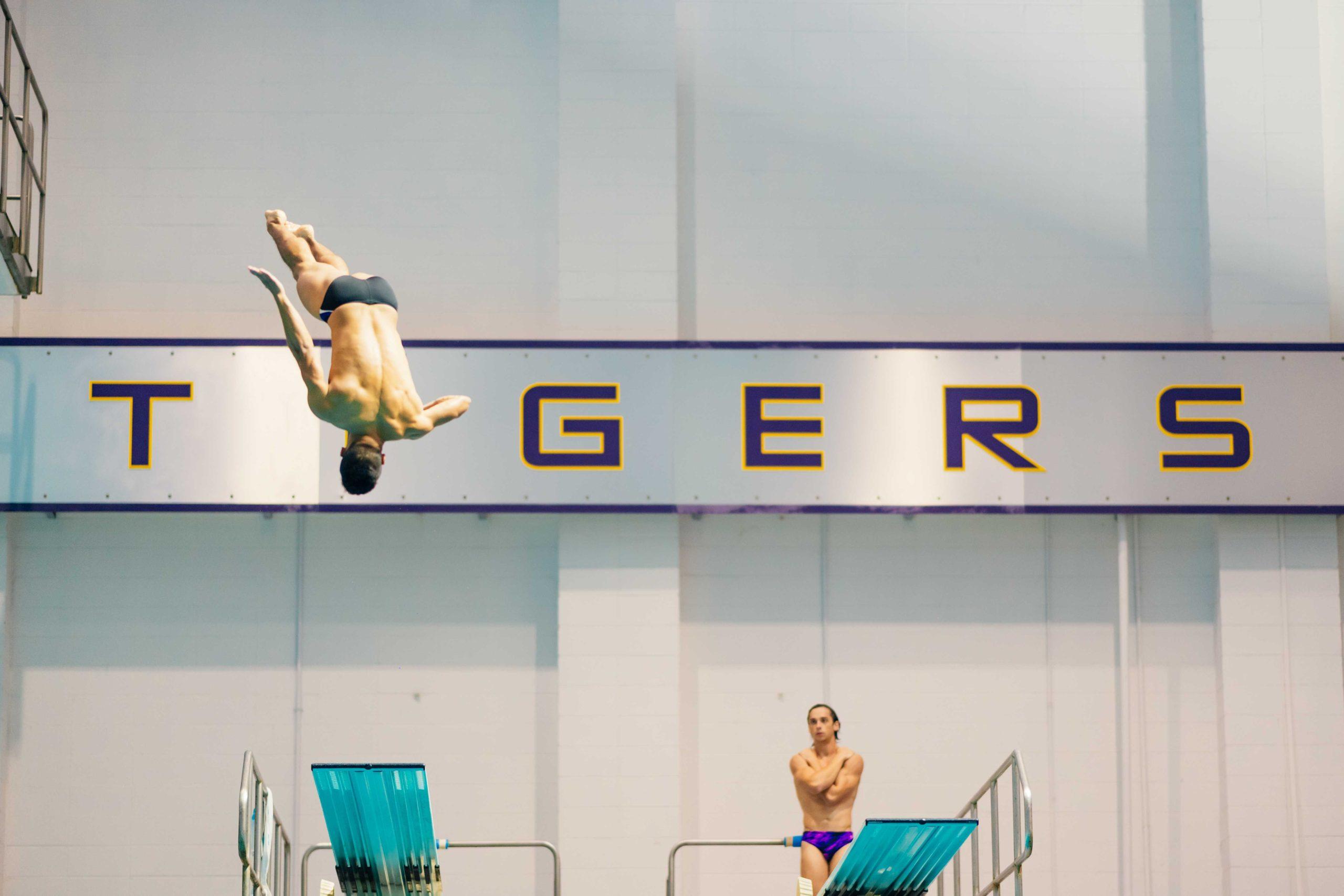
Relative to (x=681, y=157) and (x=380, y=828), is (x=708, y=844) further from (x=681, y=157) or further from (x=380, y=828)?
(x=681, y=157)

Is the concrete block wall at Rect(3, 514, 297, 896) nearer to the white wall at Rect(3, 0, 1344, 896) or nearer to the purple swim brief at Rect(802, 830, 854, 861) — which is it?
the white wall at Rect(3, 0, 1344, 896)

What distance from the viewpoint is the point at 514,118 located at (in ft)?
30.6

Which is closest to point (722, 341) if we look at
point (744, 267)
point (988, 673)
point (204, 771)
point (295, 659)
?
point (744, 267)

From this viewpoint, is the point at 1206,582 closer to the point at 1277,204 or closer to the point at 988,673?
the point at 988,673

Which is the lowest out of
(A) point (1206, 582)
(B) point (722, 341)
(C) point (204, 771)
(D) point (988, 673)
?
(C) point (204, 771)

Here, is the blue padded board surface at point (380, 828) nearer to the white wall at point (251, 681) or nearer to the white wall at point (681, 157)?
the white wall at point (251, 681)

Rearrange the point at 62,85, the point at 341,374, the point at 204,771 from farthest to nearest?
the point at 62,85 < the point at 204,771 < the point at 341,374

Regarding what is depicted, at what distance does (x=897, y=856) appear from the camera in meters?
6.24

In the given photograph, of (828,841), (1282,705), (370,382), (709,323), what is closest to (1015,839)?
(828,841)

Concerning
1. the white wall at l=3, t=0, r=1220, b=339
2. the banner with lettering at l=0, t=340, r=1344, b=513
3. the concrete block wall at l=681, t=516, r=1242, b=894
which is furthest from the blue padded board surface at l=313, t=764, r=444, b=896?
the white wall at l=3, t=0, r=1220, b=339

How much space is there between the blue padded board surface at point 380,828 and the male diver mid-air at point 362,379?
122 cm

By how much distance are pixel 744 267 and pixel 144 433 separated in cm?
391

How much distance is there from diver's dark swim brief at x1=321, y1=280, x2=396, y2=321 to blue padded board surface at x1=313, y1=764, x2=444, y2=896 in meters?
1.95

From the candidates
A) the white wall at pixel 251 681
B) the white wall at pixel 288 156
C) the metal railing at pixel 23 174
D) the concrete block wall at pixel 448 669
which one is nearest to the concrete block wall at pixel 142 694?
the white wall at pixel 251 681
